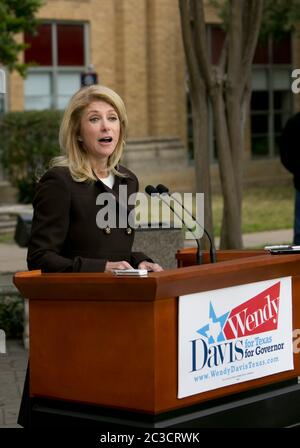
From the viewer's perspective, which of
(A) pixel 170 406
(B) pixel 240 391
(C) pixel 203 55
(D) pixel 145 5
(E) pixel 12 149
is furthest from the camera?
(D) pixel 145 5

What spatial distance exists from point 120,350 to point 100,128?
106 cm

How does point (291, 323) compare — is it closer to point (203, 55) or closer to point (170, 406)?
point (170, 406)

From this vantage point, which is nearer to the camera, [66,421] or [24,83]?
[66,421]

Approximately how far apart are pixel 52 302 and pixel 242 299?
2.72 feet

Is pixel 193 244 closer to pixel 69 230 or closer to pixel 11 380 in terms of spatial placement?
pixel 11 380

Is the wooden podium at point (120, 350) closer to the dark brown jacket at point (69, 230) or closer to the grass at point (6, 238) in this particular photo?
the dark brown jacket at point (69, 230)

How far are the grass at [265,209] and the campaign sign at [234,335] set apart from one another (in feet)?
45.6

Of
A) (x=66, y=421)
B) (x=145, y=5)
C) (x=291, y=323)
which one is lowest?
(x=66, y=421)

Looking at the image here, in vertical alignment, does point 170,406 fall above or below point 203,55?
below

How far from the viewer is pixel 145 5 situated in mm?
31609

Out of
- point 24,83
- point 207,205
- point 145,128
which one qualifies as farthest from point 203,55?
point 145,128

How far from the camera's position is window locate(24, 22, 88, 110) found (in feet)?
94.8

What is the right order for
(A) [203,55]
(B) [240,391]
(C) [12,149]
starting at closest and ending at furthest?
(B) [240,391]
(A) [203,55]
(C) [12,149]

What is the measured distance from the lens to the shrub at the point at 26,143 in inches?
947
